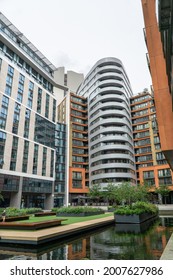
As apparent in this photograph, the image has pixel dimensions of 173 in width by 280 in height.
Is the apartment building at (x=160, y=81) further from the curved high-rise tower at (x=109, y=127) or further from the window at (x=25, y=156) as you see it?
the curved high-rise tower at (x=109, y=127)

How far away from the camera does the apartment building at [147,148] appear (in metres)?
70.6

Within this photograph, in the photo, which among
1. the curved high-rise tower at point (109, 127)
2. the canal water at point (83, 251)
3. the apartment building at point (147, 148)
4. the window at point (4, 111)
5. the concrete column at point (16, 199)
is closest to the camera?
the canal water at point (83, 251)

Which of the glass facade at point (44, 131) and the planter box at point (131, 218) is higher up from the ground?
the glass facade at point (44, 131)

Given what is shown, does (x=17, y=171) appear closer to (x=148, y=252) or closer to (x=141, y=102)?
(x=148, y=252)

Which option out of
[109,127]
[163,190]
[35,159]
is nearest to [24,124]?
[35,159]

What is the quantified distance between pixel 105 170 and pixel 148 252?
6071cm

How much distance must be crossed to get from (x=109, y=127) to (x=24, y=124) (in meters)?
30.2

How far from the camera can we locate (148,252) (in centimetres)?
1000

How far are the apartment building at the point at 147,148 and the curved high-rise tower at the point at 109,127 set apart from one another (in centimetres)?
371

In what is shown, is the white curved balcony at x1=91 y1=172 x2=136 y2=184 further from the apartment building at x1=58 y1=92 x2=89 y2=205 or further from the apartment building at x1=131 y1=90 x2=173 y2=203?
the apartment building at x1=58 y1=92 x2=89 y2=205

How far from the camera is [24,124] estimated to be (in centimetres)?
5678

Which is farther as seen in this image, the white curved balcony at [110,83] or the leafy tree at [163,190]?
the white curved balcony at [110,83]

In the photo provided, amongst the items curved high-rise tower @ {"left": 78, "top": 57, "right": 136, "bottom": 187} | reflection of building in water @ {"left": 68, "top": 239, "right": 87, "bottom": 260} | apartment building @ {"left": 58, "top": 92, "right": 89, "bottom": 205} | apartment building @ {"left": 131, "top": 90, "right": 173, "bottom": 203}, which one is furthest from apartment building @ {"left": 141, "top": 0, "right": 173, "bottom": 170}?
apartment building @ {"left": 58, "top": 92, "right": 89, "bottom": 205}

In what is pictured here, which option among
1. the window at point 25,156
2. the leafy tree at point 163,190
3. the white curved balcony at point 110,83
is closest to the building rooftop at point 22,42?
the white curved balcony at point 110,83
